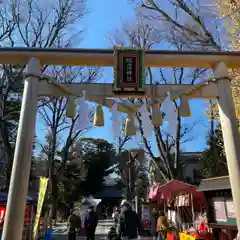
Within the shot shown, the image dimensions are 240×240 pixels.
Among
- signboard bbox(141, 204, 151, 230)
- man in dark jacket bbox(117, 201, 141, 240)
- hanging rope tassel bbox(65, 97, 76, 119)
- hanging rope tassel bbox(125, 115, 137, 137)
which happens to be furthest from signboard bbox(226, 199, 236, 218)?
signboard bbox(141, 204, 151, 230)

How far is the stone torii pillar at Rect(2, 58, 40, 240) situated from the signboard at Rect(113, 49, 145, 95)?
1.57 m

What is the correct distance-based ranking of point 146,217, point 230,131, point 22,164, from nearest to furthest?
point 22,164, point 230,131, point 146,217

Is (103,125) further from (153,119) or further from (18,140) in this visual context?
(18,140)

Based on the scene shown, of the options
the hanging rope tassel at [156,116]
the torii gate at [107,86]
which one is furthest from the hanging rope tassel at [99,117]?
the hanging rope tassel at [156,116]

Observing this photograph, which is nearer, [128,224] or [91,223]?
[128,224]

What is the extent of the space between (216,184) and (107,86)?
502cm

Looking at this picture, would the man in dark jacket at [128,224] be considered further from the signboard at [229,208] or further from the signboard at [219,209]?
the signboard at [219,209]

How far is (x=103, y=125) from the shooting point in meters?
6.04

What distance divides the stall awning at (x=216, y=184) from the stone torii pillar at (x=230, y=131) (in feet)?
9.73

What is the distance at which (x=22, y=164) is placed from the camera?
484 cm

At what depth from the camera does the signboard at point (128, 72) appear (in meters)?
5.71

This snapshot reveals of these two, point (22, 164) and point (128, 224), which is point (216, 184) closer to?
point (128, 224)

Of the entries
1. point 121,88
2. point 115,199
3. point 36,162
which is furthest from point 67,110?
point 115,199

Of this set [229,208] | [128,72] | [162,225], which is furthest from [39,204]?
[128,72]
